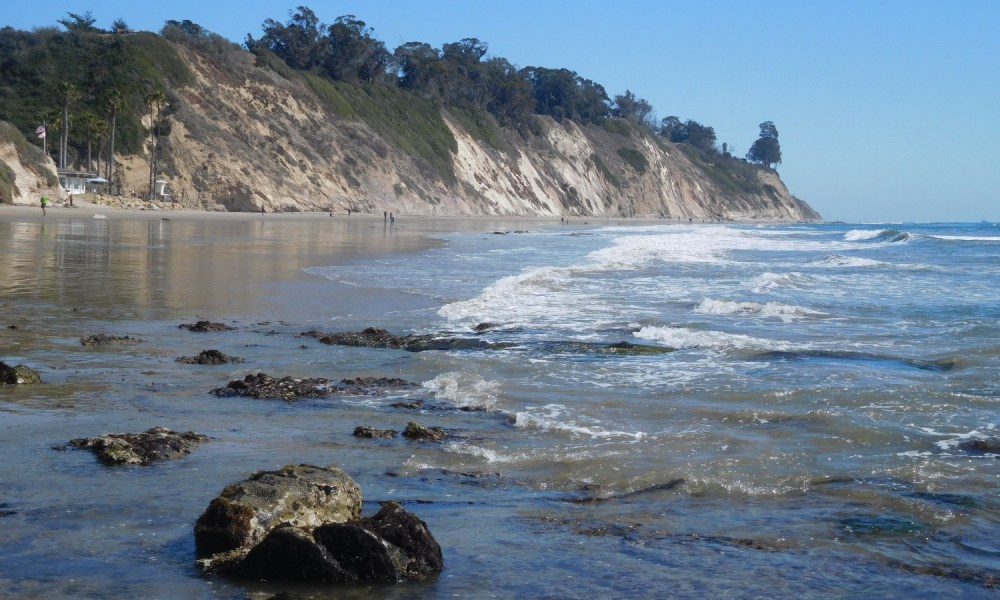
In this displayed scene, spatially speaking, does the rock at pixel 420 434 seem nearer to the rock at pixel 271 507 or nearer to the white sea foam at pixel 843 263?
the rock at pixel 271 507

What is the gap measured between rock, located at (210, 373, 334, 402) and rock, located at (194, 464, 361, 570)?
352cm

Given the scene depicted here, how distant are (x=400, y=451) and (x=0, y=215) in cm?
3706

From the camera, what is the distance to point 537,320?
14.1 m

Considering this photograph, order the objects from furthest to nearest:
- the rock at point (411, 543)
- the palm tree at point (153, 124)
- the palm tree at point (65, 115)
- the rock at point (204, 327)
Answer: the palm tree at point (153, 124)
the palm tree at point (65, 115)
the rock at point (204, 327)
the rock at point (411, 543)

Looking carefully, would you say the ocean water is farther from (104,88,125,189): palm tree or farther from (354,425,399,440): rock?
(104,88,125,189): palm tree


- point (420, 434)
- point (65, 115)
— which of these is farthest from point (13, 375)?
point (65, 115)

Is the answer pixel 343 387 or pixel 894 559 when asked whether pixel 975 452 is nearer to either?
pixel 894 559

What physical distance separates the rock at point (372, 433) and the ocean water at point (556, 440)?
0.10 meters

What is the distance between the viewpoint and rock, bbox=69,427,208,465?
19.1 feet

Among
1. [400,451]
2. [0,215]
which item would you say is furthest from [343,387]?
[0,215]

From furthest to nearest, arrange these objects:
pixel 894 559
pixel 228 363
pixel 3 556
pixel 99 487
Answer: pixel 228 363 → pixel 99 487 → pixel 894 559 → pixel 3 556

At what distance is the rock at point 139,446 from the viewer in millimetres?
5832

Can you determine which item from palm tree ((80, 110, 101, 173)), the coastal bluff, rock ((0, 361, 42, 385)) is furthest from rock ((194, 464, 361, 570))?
palm tree ((80, 110, 101, 173))

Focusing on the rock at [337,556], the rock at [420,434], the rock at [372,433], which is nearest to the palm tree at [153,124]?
the rock at [372,433]
